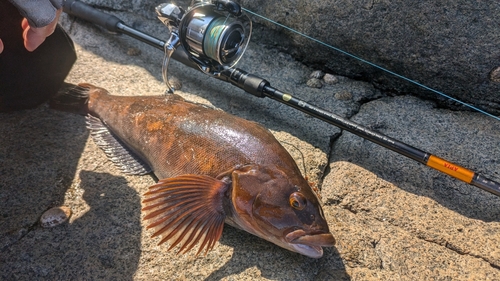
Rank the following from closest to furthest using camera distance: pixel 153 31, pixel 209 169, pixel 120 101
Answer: pixel 209 169
pixel 120 101
pixel 153 31

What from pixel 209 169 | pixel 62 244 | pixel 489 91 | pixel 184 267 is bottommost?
pixel 62 244

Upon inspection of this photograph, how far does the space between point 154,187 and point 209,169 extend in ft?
1.06

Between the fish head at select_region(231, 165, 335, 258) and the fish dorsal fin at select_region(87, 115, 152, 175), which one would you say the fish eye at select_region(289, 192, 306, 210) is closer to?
the fish head at select_region(231, 165, 335, 258)

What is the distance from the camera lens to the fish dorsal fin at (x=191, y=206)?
2.14 m

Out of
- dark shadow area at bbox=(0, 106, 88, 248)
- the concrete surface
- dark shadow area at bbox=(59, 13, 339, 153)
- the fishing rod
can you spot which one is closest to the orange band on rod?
the fishing rod

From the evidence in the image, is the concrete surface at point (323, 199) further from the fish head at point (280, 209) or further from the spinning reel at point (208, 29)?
the spinning reel at point (208, 29)

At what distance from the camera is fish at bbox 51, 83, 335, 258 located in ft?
6.66

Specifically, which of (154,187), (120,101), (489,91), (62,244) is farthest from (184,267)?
(489,91)

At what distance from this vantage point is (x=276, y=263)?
2191 millimetres

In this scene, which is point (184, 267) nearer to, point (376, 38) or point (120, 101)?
point (120, 101)

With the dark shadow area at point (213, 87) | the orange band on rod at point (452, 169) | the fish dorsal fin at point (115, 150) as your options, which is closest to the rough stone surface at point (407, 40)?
the dark shadow area at point (213, 87)

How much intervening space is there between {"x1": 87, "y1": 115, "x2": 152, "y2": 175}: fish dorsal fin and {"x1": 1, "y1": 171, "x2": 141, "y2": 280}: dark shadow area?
0.68ft

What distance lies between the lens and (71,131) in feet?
9.80

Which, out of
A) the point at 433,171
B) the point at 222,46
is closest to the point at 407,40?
the point at 433,171
